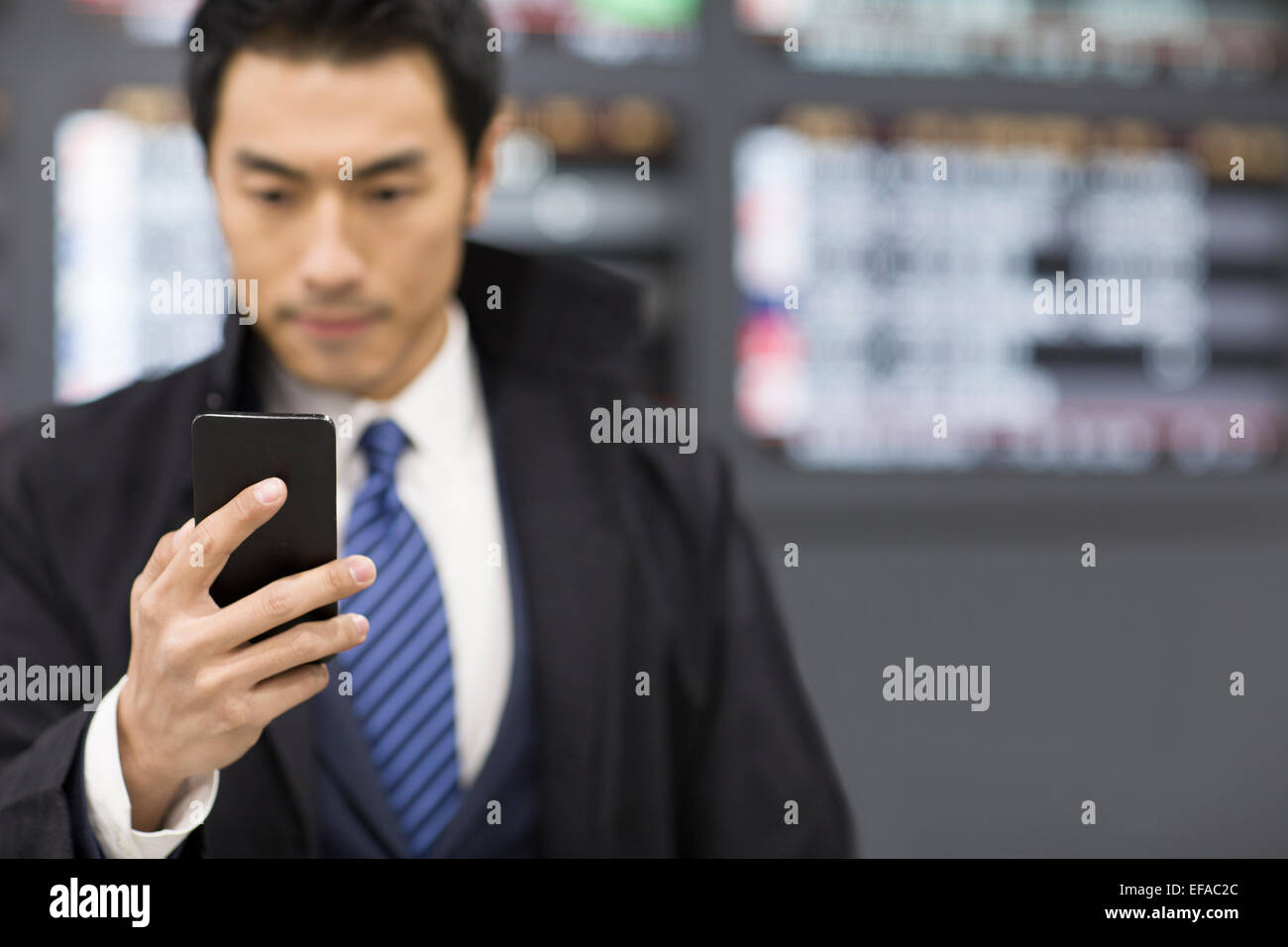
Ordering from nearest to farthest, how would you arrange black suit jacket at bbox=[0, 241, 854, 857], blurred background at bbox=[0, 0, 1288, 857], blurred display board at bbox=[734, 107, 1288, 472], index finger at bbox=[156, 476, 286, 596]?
index finger at bbox=[156, 476, 286, 596], black suit jacket at bbox=[0, 241, 854, 857], blurred background at bbox=[0, 0, 1288, 857], blurred display board at bbox=[734, 107, 1288, 472]

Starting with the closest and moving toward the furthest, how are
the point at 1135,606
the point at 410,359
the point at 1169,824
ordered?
the point at 410,359
the point at 1169,824
the point at 1135,606

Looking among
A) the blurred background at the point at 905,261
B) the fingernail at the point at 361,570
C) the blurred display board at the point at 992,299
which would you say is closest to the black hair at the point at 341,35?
the fingernail at the point at 361,570

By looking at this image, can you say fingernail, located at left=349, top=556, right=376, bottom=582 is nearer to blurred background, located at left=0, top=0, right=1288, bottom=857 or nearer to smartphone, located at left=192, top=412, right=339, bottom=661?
smartphone, located at left=192, top=412, right=339, bottom=661

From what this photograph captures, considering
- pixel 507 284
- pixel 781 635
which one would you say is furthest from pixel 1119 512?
pixel 507 284

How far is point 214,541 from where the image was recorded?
1.88 ft

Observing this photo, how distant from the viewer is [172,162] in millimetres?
1553

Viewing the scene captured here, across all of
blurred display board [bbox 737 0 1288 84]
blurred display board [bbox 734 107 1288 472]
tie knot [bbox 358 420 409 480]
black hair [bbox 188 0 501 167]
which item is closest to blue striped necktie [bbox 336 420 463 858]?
tie knot [bbox 358 420 409 480]

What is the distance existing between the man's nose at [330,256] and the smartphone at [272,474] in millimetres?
167

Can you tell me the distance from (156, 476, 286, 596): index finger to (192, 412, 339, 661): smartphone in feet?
0.17

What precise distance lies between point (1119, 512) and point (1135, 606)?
0.17m

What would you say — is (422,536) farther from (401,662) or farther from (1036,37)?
(1036,37)

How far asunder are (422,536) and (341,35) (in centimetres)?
35

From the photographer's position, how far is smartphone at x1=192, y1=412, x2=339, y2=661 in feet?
2.10
